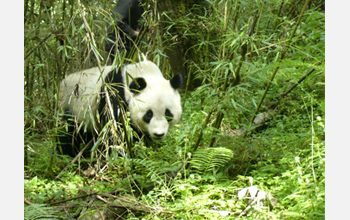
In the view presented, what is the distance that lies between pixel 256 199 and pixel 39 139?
2121 mm

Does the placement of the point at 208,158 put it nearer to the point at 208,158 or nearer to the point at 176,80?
the point at 208,158

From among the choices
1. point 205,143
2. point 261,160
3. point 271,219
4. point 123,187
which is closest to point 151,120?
point 205,143

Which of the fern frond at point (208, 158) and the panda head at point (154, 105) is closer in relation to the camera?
the fern frond at point (208, 158)

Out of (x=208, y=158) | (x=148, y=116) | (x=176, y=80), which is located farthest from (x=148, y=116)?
(x=208, y=158)

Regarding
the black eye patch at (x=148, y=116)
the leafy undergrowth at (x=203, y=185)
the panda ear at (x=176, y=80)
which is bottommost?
the leafy undergrowth at (x=203, y=185)

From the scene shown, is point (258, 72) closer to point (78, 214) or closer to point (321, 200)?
point (321, 200)

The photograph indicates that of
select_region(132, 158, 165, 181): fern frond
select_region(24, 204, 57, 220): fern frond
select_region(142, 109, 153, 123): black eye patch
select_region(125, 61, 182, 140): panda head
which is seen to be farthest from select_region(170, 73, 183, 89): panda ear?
select_region(24, 204, 57, 220): fern frond

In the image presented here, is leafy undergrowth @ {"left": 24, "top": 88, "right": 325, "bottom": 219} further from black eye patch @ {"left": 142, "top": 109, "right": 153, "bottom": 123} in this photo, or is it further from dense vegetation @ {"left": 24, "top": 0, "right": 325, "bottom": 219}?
black eye patch @ {"left": 142, "top": 109, "right": 153, "bottom": 123}

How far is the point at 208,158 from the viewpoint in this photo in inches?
109

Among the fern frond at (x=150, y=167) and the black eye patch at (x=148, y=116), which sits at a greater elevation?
the black eye patch at (x=148, y=116)

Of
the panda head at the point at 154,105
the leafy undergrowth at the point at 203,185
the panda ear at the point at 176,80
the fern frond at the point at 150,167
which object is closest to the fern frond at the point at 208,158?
the leafy undergrowth at the point at 203,185

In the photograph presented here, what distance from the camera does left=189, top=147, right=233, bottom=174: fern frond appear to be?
2.77m

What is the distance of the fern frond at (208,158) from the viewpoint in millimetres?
2768

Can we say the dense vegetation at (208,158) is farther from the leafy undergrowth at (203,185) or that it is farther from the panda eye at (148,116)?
the panda eye at (148,116)
